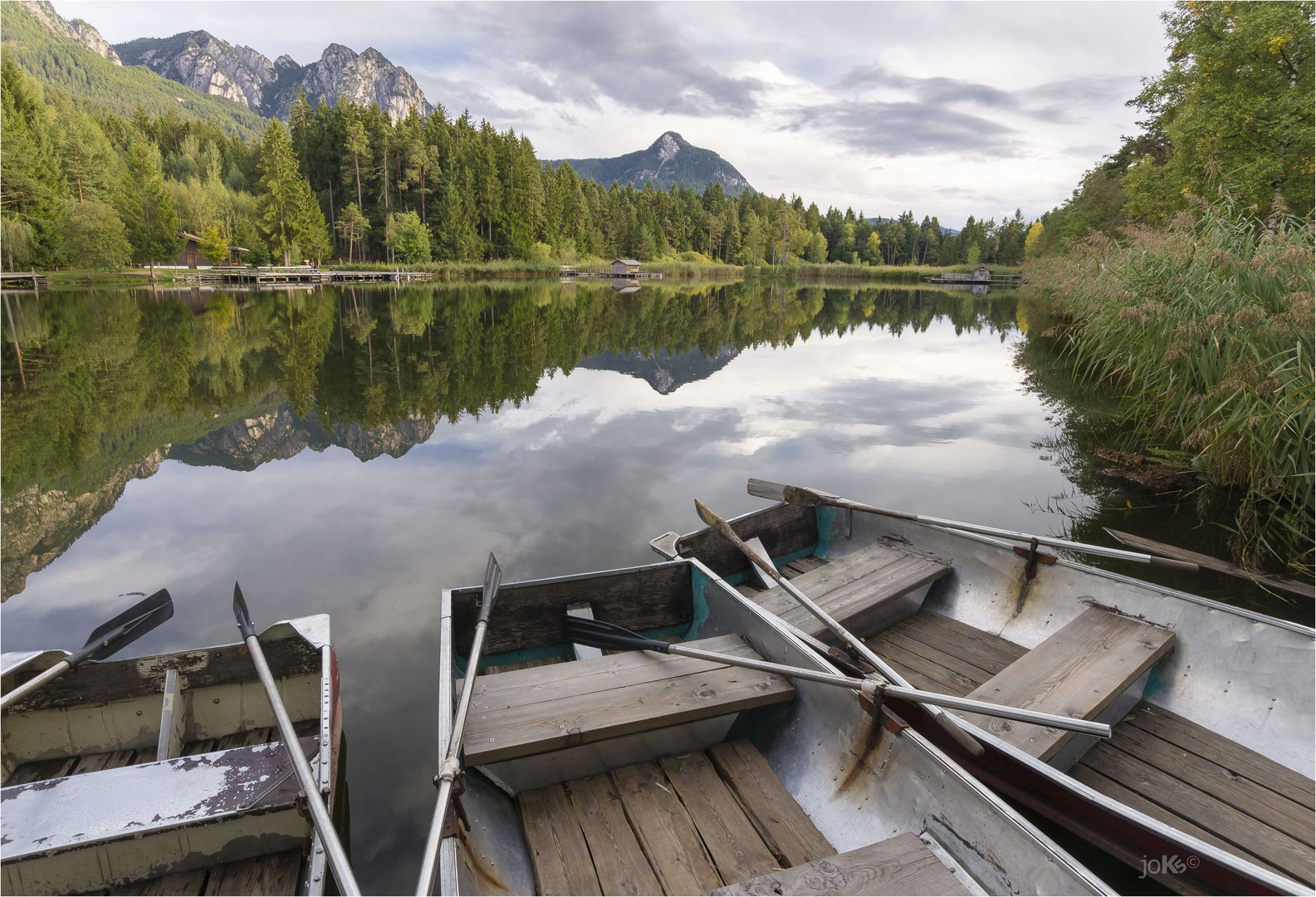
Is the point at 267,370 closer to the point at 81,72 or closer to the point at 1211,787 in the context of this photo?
the point at 1211,787

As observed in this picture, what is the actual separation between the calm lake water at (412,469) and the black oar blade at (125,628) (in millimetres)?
1237

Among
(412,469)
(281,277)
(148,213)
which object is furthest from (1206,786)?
(148,213)

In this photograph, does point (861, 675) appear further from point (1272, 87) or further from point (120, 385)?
point (1272, 87)

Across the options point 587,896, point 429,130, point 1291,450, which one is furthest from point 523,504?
point 429,130

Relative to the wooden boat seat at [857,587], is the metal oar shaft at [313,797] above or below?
above

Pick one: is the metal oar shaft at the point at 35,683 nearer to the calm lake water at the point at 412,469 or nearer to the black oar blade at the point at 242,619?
the black oar blade at the point at 242,619

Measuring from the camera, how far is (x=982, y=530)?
477cm

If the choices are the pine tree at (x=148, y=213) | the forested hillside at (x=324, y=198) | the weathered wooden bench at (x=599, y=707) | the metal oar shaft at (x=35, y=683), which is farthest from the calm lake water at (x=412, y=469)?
the pine tree at (x=148, y=213)

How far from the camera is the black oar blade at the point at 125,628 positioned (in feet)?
11.0

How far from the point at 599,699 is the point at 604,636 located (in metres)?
0.69

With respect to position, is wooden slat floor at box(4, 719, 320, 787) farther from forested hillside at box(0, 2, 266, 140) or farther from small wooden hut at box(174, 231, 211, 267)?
forested hillside at box(0, 2, 266, 140)

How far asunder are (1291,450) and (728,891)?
21.9 ft

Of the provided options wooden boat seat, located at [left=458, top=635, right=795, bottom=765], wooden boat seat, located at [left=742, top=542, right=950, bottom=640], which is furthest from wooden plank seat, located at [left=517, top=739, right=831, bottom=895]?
wooden boat seat, located at [left=742, top=542, right=950, bottom=640]

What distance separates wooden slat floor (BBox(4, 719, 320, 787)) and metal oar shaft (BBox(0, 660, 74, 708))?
1.26ft
